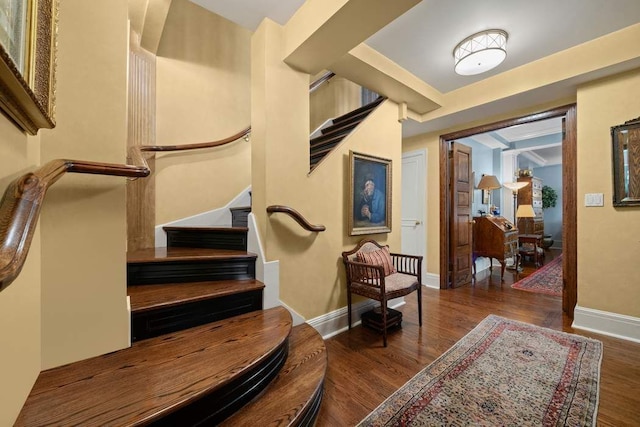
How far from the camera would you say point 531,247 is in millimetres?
5383

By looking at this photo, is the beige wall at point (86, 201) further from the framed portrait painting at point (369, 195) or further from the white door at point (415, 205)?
the white door at point (415, 205)

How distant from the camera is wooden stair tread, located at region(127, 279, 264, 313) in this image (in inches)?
54.6

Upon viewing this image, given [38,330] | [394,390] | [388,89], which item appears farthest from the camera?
[388,89]

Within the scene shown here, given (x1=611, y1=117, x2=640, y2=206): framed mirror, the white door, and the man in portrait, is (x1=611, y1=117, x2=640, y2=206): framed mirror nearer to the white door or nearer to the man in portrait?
the white door

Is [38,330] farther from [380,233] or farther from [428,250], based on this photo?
[428,250]

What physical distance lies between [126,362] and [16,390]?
349mm

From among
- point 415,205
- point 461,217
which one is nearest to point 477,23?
point 415,205

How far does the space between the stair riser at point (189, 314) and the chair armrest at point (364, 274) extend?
2.99 feet

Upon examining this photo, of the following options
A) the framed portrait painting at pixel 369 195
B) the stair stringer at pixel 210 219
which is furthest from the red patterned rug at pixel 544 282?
the stair stringer at pixel 210 219

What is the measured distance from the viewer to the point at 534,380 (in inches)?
65.6

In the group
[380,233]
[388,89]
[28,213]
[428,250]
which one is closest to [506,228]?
[428,250]

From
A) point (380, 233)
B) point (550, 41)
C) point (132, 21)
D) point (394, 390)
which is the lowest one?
point (394, 390)

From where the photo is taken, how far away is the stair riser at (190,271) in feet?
5.56

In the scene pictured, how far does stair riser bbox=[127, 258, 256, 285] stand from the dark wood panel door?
3.09 m
